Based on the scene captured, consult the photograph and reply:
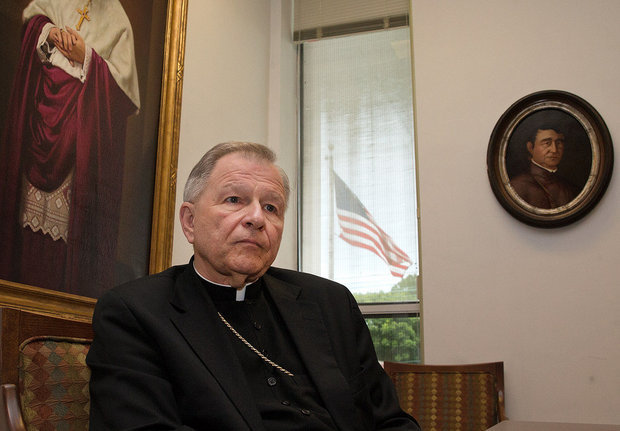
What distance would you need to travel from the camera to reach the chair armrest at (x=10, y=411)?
1.57 meters

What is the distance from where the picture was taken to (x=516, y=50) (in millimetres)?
4945

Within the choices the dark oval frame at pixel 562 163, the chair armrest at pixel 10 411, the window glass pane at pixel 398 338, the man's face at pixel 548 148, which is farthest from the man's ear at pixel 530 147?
the chair armrest at pixel 10 411

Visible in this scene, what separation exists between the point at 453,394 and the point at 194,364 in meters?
2.83

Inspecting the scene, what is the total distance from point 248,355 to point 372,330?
346cm

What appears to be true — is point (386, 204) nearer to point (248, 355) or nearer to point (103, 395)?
point (248, 355)

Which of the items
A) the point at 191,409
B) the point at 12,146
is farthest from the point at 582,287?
the point at 12,146

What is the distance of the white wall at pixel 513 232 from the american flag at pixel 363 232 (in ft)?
2.37

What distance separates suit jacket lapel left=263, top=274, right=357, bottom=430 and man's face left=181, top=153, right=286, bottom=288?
0.57 ft

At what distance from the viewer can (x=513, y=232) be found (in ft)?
15.5

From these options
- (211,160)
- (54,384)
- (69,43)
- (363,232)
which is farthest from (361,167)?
(54,384)

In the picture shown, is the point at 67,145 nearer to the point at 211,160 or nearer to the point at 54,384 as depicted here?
the point at 211,160

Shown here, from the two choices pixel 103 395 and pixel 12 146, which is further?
pixel 12 146

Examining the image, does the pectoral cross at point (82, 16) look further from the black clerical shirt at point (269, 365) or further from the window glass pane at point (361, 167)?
the window glass pane at point (361, 167)

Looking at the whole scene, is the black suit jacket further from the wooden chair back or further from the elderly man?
the wooden chair back
